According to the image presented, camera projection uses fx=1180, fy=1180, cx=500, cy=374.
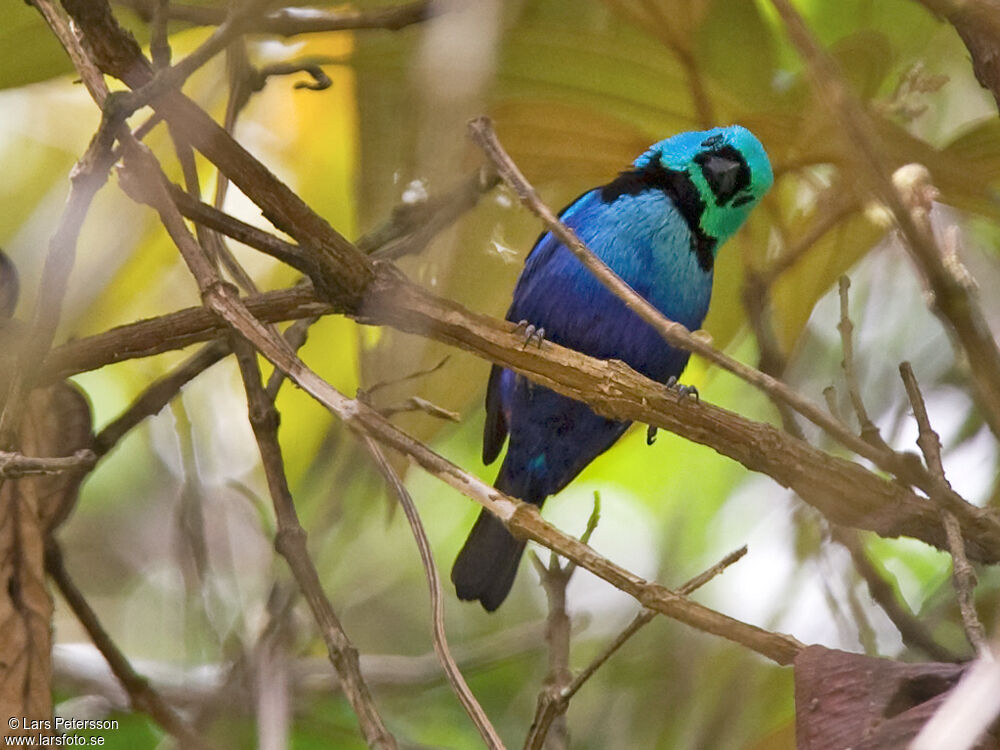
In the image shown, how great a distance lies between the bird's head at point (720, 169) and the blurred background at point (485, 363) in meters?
0.16

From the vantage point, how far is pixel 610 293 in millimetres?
3092

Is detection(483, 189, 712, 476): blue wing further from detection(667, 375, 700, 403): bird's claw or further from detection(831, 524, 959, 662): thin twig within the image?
detection(831, 524, 959, 662): thin twig

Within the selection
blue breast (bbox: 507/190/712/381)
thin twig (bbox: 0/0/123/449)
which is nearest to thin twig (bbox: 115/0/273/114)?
thin twig (bbox: 0/0/123/449)

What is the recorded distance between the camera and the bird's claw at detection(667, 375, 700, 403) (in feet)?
6.20

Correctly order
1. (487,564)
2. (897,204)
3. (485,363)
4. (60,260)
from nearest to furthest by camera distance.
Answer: (897,204), (60,260), (485,363), (487,564)

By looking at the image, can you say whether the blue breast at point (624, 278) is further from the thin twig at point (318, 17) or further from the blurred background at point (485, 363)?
the thin twig at point (318, 17)

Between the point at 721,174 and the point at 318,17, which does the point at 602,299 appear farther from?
the point at 318,17

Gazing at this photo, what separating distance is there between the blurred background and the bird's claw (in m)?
0.16

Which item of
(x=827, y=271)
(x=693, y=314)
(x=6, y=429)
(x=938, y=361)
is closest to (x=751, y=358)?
(x=693, y=314)

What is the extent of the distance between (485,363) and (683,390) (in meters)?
0.44

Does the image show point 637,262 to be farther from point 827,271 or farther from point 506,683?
point 506,683

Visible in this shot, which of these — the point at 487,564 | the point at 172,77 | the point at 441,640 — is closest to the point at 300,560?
the point at 441,640

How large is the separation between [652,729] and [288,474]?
105 cm

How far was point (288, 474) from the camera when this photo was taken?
9.46ft
